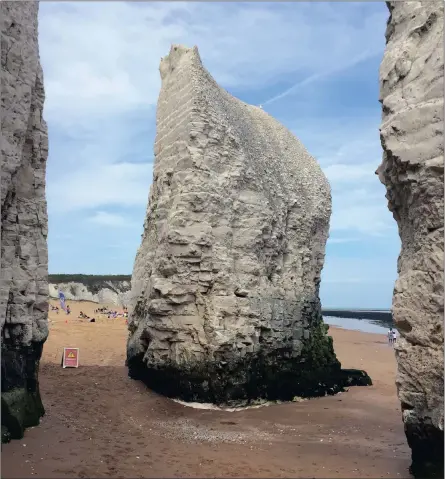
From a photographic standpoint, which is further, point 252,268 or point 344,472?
point 252,268

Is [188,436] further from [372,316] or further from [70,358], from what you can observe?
[372,316]

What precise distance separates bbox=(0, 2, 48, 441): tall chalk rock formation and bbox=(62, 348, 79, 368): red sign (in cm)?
409

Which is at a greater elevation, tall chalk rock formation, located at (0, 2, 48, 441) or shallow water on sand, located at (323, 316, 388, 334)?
tall chalk rock formation, located at (0, 2, 48, 441)

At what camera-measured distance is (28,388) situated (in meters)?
8.30

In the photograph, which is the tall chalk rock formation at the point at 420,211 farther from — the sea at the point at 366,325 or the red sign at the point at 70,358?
the sea at the point at 366,325

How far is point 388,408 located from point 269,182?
19.0 feet

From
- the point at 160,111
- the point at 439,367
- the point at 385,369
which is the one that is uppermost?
the point at 160,111

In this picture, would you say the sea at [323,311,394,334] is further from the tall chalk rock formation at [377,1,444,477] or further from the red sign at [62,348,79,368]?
the tall chalk rock formation at [377,1,444,477]

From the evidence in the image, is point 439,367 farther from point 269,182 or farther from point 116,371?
point 116,371

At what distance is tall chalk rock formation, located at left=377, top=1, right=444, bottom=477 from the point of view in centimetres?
578

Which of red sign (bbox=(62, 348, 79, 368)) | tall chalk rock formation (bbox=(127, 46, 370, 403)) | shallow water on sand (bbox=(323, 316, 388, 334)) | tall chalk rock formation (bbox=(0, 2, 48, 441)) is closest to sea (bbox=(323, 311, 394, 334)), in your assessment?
shallow water on sand (bbox=(323, 316, 388, 334))

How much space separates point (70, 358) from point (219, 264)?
15.5 feet

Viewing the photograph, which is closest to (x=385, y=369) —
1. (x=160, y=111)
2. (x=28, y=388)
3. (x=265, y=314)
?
(x=265, y=314)

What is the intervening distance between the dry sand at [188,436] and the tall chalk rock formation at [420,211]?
111cm
